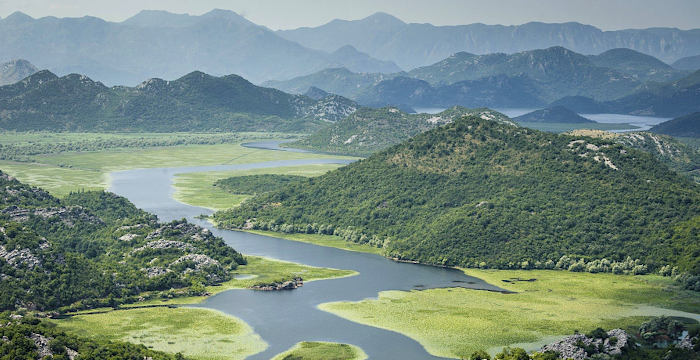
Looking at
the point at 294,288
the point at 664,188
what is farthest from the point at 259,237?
the point at 664,188

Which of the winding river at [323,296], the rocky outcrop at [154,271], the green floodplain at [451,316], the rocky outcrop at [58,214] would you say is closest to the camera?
the green floodplain at [451,316]

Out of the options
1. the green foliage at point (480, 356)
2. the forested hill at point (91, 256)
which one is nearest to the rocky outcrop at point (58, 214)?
the forested hill at point (91, 256)

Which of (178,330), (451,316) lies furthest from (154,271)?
(451,316)

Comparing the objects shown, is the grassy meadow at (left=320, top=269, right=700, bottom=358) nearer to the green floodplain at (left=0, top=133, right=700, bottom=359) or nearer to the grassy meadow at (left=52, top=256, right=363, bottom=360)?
the green floodplain at (left=0, top=133, right=700, bottom=359)

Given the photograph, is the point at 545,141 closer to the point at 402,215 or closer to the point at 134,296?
the point at 402,215

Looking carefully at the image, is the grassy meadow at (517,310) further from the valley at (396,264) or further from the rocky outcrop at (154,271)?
the rocky outcrop at (154,271)

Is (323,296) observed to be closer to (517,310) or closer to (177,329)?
(177,329)
